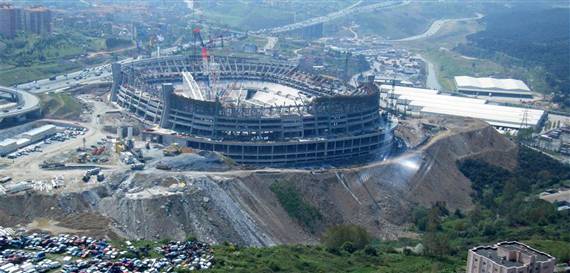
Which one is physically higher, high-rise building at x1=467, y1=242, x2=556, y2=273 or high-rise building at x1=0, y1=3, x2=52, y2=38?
high-rise building at x1=0, y1=3, x2=52, y2=38

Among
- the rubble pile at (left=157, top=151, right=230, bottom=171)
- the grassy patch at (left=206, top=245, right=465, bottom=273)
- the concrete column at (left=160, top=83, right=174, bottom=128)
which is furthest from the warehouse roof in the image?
the grassy patch at (left=206, top=245, right=465, bottom=273)

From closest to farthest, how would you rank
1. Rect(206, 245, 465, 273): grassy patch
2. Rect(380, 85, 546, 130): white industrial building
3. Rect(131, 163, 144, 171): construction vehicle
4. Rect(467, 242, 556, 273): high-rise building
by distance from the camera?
Rect(467, 242, 556, 273): high-rise building → Rect(206, 245, 465, 273): grassy patch → Rect(131, 163, 144, 171): construction vehicle → Rect(380, 85, 546, 130): white industrial building

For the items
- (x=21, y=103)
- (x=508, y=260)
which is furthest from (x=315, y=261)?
(x=21, y=103)

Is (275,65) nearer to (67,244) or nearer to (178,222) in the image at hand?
(178,222)

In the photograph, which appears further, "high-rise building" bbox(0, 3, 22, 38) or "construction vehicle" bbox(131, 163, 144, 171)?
"high-rise building" bbox(0, 3, 22, 38)

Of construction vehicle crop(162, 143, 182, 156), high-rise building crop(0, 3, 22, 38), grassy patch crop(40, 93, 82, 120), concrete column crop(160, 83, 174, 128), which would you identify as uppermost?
high-rise building crop(0, 3, 22, 38)

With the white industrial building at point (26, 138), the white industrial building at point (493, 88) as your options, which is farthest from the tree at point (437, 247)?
the white industrial building at point (493, 88)

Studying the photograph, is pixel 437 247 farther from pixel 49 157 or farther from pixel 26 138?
pixel 26 138

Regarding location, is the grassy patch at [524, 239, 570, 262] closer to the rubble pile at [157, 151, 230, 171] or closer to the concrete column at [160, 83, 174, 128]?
the rubble pile at [157, 151, 230, 171]
